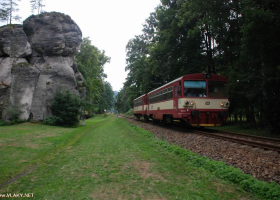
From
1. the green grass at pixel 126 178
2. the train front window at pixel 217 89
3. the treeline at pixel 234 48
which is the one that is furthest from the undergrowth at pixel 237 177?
the treeline at pixel 234 48

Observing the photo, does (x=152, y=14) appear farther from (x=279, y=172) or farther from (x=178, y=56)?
(x=279, y=172)

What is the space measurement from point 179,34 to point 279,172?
18716 mm

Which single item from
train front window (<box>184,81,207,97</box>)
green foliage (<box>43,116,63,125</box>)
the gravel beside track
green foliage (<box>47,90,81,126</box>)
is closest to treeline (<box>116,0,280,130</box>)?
train front window (<box>184,81,207,97</box>)

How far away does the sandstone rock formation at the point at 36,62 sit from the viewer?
21031mm

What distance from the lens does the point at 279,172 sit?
4.80 meters

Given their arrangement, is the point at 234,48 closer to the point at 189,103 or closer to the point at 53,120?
the point at 189,103

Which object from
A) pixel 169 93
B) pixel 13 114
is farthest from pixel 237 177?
pixel 13 114

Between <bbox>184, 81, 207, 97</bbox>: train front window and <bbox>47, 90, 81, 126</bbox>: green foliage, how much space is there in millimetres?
11729

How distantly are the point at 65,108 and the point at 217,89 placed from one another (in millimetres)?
13953

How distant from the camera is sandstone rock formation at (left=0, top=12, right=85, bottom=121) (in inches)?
828

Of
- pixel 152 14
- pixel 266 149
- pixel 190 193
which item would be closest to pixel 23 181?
pixel 190 193

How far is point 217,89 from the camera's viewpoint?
13336 millimetres

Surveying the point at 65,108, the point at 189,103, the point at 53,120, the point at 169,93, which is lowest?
the point at 53,120

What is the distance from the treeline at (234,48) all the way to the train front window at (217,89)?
2.05 metres
